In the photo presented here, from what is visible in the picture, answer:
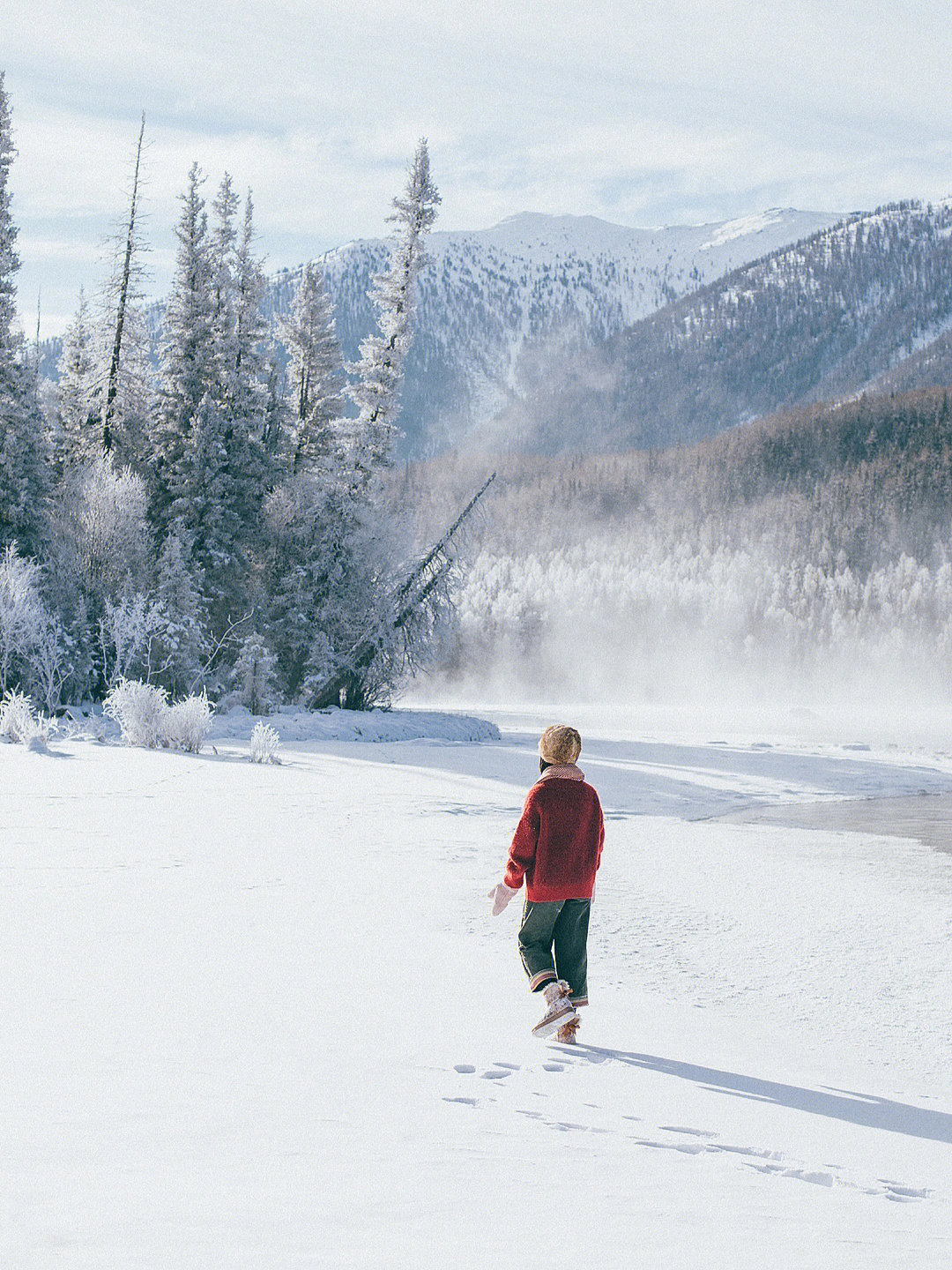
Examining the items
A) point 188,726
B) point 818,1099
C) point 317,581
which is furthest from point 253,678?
point 818,1099

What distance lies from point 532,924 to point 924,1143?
1985mm

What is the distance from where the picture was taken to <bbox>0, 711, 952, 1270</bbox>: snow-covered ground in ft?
9.54

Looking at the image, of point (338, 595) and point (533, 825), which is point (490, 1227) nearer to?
point (533, 825)

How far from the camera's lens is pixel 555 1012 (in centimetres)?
489

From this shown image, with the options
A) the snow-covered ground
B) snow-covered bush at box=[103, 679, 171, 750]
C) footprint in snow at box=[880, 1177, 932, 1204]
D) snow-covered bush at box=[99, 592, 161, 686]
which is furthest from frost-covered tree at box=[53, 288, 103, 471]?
footprint in snow at box=[880, 1177, 932, 1204]

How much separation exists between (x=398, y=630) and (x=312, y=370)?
12.0 metres

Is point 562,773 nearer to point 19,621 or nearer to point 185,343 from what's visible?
point 19,621

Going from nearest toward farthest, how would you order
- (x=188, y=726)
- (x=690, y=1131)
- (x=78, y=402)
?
(x=690, y=1131), (x=188, y=726), (x=78, y=402)

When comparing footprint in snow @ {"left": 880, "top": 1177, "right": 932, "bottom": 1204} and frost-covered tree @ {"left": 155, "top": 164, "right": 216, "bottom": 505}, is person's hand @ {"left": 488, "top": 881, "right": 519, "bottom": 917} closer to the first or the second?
footprint in snow @ {"left": 880, "top": 1177, "right": 932, "bottom": 1204}

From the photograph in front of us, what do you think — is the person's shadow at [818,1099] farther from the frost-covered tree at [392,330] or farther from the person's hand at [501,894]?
the frost-covered tree at [392,330]

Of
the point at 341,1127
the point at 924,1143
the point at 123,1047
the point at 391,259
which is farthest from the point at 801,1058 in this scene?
the point at 391,259

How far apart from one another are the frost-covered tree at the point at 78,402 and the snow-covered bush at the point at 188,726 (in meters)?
15.9

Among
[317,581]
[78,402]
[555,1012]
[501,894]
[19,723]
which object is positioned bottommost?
[19,723]

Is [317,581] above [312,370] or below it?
below
